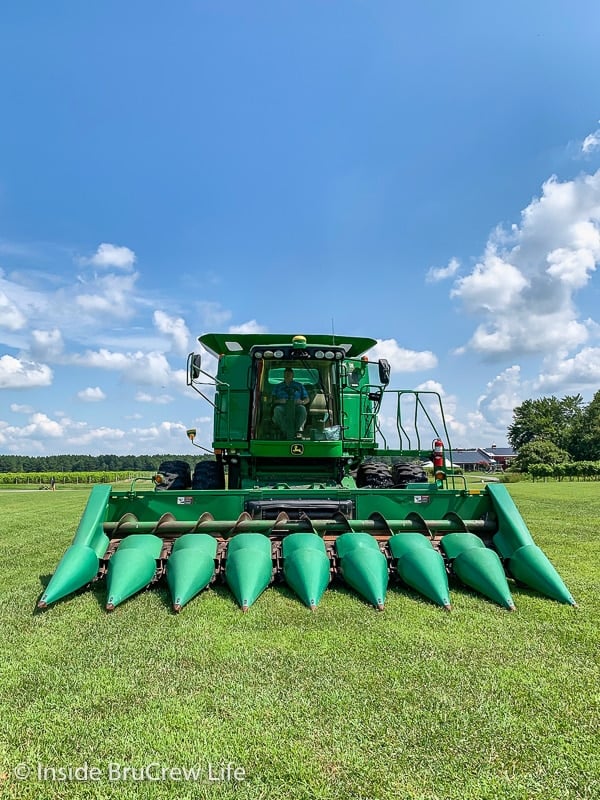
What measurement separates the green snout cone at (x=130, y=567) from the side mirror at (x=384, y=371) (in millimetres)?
3998

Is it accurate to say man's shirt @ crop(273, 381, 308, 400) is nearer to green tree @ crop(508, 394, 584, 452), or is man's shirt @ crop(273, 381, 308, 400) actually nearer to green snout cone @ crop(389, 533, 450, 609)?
green snout cone @ crop(389, 533, 450, 609)

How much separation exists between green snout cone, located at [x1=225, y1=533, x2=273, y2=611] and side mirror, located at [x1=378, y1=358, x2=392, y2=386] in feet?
11.5

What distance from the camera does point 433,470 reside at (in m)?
7.21

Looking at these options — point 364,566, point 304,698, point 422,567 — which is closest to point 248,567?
point 364,566

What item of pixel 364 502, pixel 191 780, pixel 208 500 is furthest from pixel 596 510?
pixel 191 780

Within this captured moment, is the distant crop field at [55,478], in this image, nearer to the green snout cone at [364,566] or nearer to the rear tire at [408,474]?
the rear tire at [408,474]

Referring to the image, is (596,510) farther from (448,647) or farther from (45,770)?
(45,770)

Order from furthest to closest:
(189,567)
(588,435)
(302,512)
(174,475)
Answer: (588,435) → (174,475) → (302,512) → (189,567)

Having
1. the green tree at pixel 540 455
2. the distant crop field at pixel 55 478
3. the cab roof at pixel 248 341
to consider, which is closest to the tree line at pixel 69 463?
the distant crop field at pixel 55 478

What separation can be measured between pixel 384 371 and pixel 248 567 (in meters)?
4.02

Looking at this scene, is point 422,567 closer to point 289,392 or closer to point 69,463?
point 289,392

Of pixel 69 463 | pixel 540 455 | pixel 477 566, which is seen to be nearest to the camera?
pixel 477 566

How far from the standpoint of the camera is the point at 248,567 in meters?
4.36

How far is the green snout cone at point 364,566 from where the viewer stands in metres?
4.24
